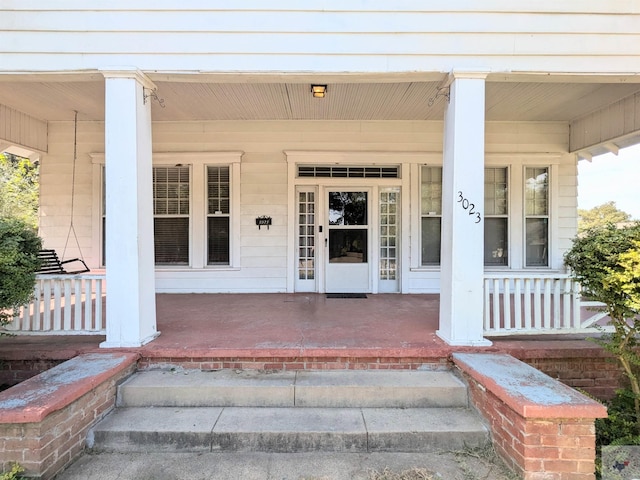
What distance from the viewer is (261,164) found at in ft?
20.6

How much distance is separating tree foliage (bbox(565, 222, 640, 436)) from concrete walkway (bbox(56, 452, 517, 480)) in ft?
5.17

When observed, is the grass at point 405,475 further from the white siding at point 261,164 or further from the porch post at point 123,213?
the white siding at point 261,164

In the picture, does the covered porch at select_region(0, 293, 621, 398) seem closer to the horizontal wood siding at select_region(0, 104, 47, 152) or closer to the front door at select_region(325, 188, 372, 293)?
the front door at select_region(325, 188, 372, 293)

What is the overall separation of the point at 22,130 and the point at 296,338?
568cm

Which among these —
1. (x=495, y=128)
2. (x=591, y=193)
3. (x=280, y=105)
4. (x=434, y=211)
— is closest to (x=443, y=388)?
(x=434, y=211)

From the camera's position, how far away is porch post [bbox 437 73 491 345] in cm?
346

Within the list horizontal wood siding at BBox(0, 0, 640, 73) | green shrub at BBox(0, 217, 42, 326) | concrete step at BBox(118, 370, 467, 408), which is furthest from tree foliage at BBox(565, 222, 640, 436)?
green shrub at BBox(0, 217, 42, 326)

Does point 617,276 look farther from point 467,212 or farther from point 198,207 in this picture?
point 198,207

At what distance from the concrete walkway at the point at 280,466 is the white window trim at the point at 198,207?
397cm

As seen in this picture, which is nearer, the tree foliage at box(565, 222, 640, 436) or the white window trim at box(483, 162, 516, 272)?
the tree foliage at box(565, 222, 640, 436)

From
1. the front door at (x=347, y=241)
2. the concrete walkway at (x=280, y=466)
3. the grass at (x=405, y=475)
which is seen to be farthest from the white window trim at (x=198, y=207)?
the grass at (x=405, y=475)

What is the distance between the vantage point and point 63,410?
237 centimetres

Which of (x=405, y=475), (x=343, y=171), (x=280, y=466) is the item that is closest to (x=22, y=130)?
(x=343, y=171)

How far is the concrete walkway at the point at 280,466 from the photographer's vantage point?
2.28 meters
